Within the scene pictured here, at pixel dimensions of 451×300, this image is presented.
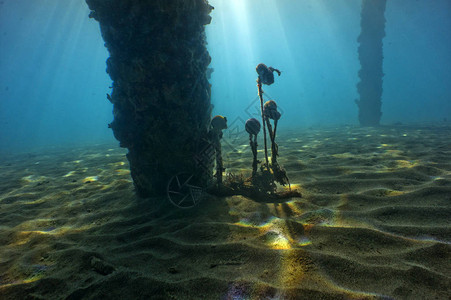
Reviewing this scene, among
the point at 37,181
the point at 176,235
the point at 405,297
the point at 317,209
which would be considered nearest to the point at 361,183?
the point at 317,209

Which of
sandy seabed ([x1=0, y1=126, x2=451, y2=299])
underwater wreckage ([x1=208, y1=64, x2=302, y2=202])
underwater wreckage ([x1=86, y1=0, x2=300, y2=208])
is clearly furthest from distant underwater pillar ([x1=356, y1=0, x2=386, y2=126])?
underwater wreckage ([x1=86, y1=0, x2=300, y2=208])

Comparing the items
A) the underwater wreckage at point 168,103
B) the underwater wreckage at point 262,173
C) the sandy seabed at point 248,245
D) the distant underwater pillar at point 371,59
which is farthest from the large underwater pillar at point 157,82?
the distant underwater pillar at point 371,59

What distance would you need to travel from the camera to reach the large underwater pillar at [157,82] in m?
3.56

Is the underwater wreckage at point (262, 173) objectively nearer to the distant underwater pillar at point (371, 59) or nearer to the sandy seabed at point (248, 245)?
the sandy seabed at point (248, 245)

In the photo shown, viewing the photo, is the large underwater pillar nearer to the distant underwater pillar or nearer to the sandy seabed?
the sandy seabed

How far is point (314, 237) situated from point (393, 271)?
0.76 meters

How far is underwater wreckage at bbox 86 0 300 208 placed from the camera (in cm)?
356

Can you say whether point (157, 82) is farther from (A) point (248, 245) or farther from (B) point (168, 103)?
(A) point (248, 245)

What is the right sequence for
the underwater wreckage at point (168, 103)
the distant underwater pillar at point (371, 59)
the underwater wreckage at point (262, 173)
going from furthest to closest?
the distant underwater pillar at point (371, 59), the underwater wreckage at point (168, 103), the underwater wreckage at point (262, 173)

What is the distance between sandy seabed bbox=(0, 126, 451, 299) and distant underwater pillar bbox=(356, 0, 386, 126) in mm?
17881

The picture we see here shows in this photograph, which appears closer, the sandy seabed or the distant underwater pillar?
the sandy seabed

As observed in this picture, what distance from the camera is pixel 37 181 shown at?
21.2 ft

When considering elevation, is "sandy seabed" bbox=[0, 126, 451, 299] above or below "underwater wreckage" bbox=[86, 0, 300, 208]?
below

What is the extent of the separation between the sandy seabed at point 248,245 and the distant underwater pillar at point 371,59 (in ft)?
58.7
